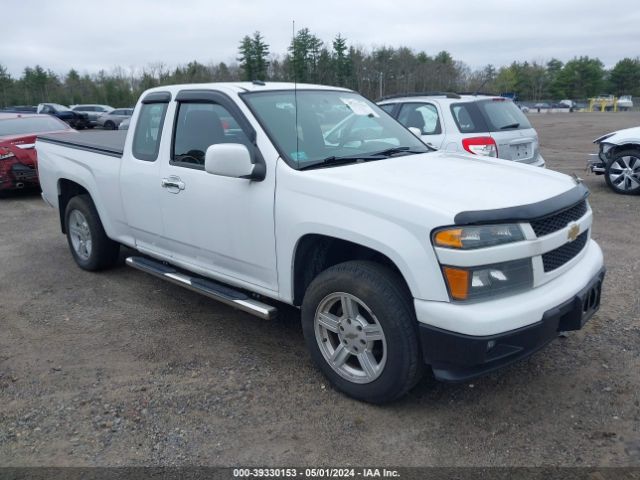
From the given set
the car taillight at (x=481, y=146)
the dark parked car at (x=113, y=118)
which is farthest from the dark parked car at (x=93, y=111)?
the car taillight at (x=481, y=146)

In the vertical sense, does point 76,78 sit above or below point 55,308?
above

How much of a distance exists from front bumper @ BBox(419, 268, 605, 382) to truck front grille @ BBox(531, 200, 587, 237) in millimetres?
408

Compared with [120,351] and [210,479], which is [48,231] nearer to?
[120,351]

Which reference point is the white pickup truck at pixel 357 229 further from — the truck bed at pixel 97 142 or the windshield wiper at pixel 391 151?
the truck bed at pixel 97 142

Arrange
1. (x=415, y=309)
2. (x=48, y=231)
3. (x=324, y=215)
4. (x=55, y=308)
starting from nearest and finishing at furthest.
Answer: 1. (x=415, y=309)
2. (x=324, y=215)
3. (x=55, y=308)
4. (x=48, y=231)

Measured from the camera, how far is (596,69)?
9644 centimetres

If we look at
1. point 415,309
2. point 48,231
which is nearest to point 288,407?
point 415,309

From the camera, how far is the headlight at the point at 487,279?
9.57 ft

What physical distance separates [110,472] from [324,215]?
5.85ft

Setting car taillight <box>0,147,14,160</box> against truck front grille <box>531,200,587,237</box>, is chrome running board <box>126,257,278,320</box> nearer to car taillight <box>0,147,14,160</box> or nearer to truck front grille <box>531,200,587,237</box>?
truck front grille <box>531,200,587,237</box>

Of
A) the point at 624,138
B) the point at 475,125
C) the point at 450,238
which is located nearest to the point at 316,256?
the point at 450,238

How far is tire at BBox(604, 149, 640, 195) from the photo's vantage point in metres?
9.57

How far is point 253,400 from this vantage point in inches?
141

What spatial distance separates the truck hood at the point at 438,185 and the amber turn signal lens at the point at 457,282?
27 cm
